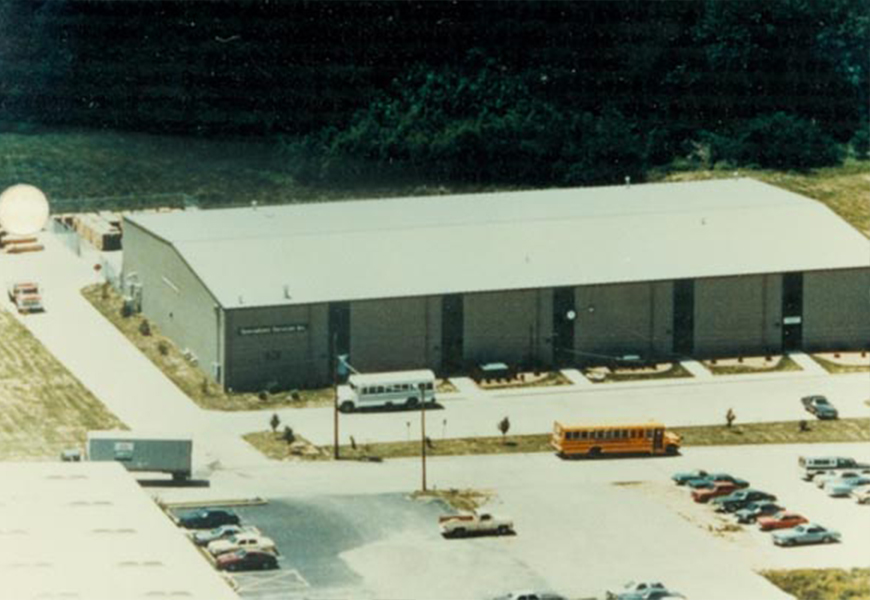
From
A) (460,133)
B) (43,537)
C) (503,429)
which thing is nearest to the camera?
(43,537)

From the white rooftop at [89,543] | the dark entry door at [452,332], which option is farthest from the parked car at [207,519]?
the dark entry door at [452,332]

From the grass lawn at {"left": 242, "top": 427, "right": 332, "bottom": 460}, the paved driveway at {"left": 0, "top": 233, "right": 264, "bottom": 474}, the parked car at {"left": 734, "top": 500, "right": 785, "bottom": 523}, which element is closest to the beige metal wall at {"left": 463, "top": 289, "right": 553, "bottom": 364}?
the grass lawn at {"left": 242, "top": 427, "right": 332, "bottom": 460}

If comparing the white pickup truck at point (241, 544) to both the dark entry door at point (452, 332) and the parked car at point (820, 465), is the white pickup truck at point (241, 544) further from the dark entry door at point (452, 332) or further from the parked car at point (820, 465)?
the dark entry door at point (452, 332)

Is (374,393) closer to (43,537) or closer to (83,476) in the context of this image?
(83,476)

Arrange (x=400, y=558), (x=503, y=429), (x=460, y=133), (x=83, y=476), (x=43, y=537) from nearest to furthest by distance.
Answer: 1. (x=43, y=537)
2. (x=83, y=476)
3. (x=400, y=558)
4. (x=503, y=429)
5. (x=460, y=133)

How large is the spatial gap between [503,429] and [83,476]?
8.27m

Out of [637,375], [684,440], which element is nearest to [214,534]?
[684,440]

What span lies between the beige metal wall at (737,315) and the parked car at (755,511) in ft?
22.6

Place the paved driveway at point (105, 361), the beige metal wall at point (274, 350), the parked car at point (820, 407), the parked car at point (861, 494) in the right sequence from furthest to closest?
the beige metal wall at point (274, 350) → the parked car at point (820, 407) → the paved driveway at point (105, 361) → the parked car at point (861, 494)

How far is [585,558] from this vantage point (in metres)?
29.9

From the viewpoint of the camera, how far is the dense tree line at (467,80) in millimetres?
47906

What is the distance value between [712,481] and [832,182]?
15.7 metres

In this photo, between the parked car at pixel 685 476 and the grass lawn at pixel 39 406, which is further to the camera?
the grass lawn at pixel 39 406

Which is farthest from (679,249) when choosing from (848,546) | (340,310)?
(848,546)
